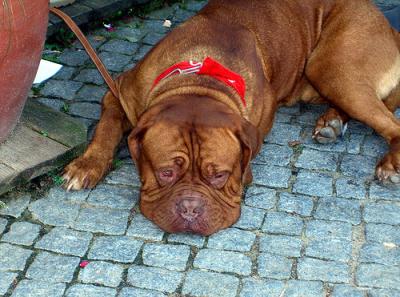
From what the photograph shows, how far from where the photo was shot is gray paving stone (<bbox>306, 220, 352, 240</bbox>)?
15.6 ft

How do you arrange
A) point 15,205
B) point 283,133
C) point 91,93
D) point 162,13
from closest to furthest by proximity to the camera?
point 15,205 < point 283,133 < point 91,93 < point 162,13

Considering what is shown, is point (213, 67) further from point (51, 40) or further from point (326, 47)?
point (51, 40)

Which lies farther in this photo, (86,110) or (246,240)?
(86,110)

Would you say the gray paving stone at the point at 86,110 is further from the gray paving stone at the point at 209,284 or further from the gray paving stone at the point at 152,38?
the gray paving stone at the point at 209,284

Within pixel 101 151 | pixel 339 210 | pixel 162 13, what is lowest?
pixel 162 13

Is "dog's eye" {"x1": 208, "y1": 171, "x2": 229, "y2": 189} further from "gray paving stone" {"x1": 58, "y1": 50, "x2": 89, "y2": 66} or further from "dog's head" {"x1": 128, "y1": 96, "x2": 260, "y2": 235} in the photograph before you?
"gray paving stone" {"x1": 58, "y1": 50, "x2": 89, "y2": 66}

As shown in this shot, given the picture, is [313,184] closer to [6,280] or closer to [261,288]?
[261,288]

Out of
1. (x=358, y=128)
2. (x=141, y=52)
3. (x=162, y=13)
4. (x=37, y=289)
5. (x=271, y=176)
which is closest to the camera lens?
(x=37, y=289)

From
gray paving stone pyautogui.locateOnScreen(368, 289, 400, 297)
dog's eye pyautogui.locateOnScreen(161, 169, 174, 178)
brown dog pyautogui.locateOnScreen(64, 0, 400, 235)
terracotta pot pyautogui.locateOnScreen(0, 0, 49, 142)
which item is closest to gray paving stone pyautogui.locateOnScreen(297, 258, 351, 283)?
gray paving stone pyautogui.locateOnScreen(368, 289, 400, 297)

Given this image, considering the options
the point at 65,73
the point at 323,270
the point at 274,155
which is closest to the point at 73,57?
the point at 65,73

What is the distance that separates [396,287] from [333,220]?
66 centimetres

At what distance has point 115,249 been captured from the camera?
15.0ft

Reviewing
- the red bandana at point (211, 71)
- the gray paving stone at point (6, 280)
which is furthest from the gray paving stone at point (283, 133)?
the gray paving stone at point (6, 280)

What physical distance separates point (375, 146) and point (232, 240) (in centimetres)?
148
